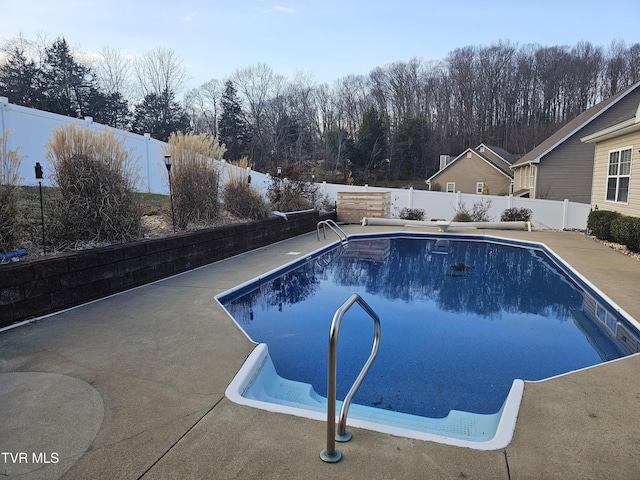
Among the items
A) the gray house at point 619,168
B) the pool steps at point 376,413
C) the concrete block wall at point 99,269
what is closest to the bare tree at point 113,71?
the concrete block wall at point 99,269

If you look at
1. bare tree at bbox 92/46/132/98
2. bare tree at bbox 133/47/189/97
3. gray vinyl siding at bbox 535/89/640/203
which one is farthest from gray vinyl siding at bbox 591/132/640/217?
bare tree at bbox 92/46/132/98

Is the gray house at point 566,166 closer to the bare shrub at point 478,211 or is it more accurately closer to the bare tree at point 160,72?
the bare shrub at point 478,211

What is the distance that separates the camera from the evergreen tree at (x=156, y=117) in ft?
91.8

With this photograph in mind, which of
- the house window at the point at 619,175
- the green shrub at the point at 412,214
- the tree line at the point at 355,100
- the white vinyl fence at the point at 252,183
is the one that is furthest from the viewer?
the tree line at the point at 355,100

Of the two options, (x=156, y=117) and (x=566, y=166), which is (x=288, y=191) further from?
(x=156, y=117)

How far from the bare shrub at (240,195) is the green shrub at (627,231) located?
781 centimetres

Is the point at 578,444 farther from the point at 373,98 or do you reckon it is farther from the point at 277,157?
the point at 373,98

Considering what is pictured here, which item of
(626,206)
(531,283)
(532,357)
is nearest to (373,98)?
(626,206)

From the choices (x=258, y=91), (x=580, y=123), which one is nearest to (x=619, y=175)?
(x=580, y=123)

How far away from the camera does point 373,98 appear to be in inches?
1577

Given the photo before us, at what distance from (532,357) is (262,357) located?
8.65ft

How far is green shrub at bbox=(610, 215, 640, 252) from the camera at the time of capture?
8.03 m

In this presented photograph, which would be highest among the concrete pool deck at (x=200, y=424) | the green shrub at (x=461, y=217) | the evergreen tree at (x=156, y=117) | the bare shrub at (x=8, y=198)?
the evergreen tree at (x=156, y=117)

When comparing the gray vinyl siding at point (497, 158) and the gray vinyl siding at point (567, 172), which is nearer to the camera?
the gray vinyl siding at point (567, 172)
